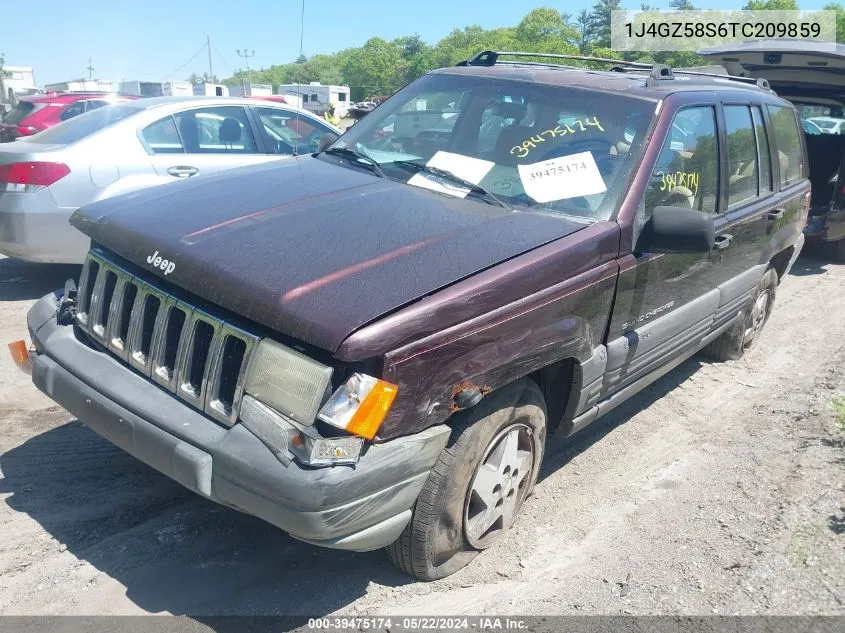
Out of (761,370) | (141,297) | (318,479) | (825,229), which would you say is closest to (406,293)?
(318,479)

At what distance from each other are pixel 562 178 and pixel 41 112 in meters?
13.5

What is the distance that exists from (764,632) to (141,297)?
112 inches

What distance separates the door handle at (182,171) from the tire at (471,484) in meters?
4.22

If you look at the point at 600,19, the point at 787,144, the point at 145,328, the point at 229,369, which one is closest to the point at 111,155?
the point at 145,328

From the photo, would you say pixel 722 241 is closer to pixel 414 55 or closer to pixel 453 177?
pixel 453 177

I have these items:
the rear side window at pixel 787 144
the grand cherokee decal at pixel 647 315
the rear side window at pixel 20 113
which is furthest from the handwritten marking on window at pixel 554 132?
the rear side window at pixel 20 113

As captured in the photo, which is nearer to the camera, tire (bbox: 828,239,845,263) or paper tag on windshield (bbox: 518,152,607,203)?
paper tag on windshield (bbox: 518,152,607,203)

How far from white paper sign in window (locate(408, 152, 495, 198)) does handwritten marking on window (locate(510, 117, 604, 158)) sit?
6.4 inches

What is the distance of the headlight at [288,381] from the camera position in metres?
2.44

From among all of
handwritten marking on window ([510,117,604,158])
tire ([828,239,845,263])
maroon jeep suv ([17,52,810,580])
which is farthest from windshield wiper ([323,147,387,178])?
tire ([828,239,845,263])

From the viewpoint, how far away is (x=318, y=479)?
237 cm

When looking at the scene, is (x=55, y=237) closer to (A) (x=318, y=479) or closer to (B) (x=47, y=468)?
(B) (x=47, y=468)

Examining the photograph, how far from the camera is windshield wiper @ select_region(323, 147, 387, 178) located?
152 inches

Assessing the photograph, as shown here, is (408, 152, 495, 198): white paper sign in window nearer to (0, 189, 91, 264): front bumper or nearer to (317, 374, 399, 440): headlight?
(317, 374, 399, 440): headlight
